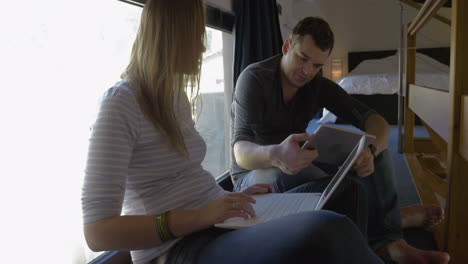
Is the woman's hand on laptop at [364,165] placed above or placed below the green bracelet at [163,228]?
above

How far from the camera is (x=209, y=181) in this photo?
2.65 ft

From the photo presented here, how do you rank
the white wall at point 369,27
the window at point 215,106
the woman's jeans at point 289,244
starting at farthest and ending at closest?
1. the white wall at point 369,27
2. the window at point 215,106
3. the woman's jeans at point 289,244

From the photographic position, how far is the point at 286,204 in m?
0.84

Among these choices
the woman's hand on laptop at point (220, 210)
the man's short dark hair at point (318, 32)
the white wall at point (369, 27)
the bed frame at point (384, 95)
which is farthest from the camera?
the white wall at point (369, 27)

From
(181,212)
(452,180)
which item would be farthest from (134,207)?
(452,180)

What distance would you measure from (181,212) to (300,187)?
0.56 meters

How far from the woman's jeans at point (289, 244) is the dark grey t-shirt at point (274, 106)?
0.68 metres

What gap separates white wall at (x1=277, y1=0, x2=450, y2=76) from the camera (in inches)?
218

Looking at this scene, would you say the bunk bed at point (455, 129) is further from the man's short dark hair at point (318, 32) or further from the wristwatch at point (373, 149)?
the man's short dark hair at point (318, 32)

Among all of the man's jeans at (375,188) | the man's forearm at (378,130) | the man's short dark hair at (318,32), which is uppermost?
the man's short dark hair at (318,32)

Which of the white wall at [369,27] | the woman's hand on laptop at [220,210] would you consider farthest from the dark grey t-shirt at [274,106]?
the white wall at [369,27]

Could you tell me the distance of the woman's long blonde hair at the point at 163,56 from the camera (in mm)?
700

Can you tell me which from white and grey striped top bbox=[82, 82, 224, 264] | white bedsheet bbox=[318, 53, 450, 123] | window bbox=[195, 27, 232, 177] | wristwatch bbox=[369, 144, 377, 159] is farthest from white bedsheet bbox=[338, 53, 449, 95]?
white and grey striped top bbox=[82, 82, 224, 264]

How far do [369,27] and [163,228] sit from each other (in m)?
6.07
